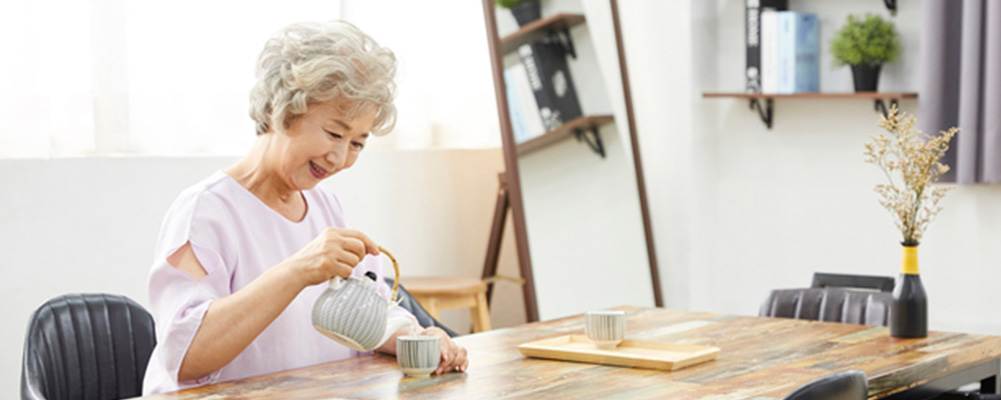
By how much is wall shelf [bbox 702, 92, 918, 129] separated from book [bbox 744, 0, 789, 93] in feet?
0.21

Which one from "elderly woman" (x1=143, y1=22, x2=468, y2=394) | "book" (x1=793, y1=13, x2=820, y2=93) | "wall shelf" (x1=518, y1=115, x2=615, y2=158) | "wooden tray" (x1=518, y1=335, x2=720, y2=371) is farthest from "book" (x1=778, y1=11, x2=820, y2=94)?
"elderly woman" (x1=143, y1=22, x2=468, y2=394)

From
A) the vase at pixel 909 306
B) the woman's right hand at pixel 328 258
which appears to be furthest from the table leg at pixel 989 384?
the woman's right hand at pixel 328 258

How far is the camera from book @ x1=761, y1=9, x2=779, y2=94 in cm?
386

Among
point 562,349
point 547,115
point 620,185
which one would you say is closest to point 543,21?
point 547,115

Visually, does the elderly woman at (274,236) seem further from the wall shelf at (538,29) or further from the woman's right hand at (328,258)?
the wall shelf at (538,29)

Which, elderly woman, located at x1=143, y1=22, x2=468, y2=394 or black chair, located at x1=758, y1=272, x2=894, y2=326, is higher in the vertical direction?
elderly woman, located at x1=143, y1=22, x2=468, y2=394

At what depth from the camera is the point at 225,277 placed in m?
1.92

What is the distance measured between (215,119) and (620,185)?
1.62m

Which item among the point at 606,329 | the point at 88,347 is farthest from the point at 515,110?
the point at 88,347

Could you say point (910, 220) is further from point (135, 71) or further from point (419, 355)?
point (135, 71)

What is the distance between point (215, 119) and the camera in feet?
11.2

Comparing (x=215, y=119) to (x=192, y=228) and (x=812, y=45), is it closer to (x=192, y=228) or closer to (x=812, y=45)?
(x=192, y=228)

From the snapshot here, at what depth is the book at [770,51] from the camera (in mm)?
3861

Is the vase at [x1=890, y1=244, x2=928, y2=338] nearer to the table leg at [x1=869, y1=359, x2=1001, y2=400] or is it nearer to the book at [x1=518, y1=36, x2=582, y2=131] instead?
the table leg at [x1=869, y1=359, x2=1001, y2=400]
